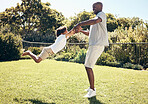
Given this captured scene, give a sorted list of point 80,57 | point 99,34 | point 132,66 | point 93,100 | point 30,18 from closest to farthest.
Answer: point 93,100 < point 99,34 < point 132,66 < point 80,57 < point 30,18

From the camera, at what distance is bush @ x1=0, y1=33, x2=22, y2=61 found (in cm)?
1157

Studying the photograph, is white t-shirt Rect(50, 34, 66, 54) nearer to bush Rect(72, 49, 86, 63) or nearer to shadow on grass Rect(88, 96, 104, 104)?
shadow on grass Rect(88, 96, 104, 104)

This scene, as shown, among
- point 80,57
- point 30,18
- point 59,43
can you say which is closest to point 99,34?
point 59,43

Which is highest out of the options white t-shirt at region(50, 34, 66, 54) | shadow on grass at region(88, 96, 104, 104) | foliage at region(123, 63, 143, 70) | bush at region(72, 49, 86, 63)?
white t-shirt at region(50, 34, 66, 54)

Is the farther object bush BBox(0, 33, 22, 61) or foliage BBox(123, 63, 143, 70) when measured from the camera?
bush BBox(0, 33, 22, 61)

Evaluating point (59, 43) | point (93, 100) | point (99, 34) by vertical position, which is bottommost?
point (93, 100)

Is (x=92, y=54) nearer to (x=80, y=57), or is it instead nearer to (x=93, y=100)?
(x=93, y=100)

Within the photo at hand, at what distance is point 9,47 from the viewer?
11758mm

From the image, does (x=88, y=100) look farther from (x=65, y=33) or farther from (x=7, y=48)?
(x=7, y=48)

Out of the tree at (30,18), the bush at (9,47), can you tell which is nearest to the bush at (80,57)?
the bush at (9,47)

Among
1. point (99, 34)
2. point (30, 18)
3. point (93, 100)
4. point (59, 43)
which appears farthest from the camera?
point (30, 18)

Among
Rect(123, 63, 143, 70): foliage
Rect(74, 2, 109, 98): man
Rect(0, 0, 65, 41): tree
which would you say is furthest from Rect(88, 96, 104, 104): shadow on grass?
Rect(0, 0, 65, 41): tree

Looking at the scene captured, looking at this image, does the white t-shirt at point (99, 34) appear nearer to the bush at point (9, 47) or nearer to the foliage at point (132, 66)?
the foliage at point (132, 66)

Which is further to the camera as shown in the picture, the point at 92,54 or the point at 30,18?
the point at 30,18
